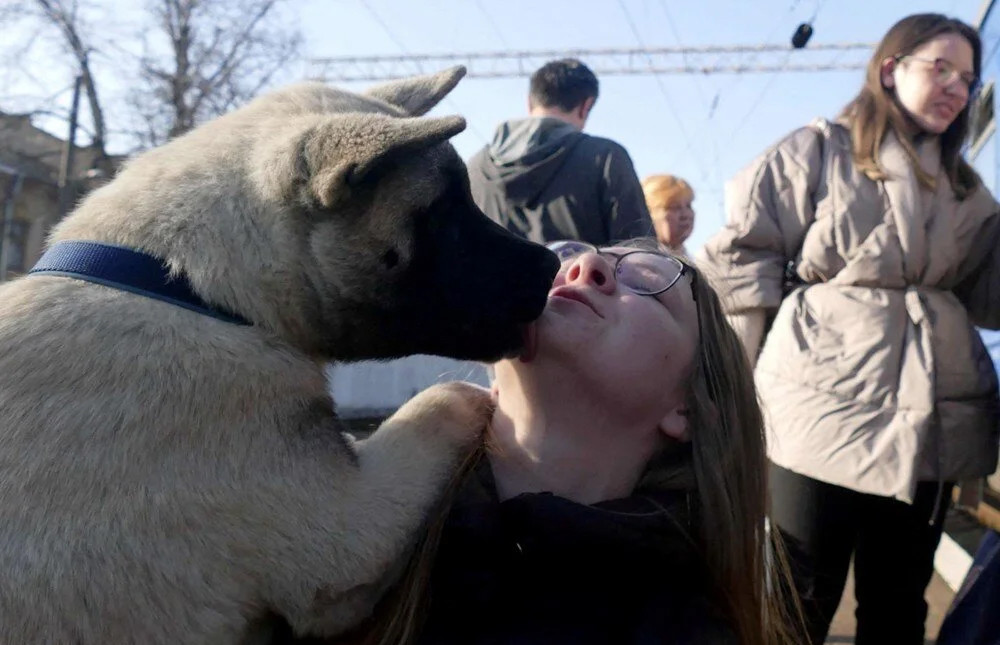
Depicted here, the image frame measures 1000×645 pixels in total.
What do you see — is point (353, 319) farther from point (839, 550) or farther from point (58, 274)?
point (839, 550)

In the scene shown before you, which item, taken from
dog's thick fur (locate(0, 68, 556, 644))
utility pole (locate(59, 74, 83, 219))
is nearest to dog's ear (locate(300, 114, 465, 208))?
dog's thick fur (locate(0, 68, 556, 644))

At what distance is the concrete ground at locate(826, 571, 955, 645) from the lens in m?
4.98

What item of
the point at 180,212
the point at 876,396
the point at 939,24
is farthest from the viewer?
the point at 939,24

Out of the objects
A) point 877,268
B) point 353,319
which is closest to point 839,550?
point 877,268

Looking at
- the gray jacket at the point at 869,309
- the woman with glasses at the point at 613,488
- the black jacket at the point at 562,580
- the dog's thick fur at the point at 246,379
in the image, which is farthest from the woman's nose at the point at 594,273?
the gray jacket at the point at 869,309

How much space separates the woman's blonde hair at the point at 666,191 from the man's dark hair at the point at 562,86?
126cm

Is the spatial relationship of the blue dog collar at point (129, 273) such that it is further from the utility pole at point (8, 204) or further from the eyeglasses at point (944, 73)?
the utility pole at point (8, 204)

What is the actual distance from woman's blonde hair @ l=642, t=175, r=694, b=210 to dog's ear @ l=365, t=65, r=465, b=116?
3.13 metres

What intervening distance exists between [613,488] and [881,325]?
164 centimetres

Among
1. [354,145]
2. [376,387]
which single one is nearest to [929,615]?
[376,387]

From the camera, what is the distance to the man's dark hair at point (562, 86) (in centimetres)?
464

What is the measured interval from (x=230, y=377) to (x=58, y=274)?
1.52 feet

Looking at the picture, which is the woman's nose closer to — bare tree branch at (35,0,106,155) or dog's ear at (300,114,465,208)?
dog's ear at (300,114,465,208)

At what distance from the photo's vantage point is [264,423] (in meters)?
1.80
